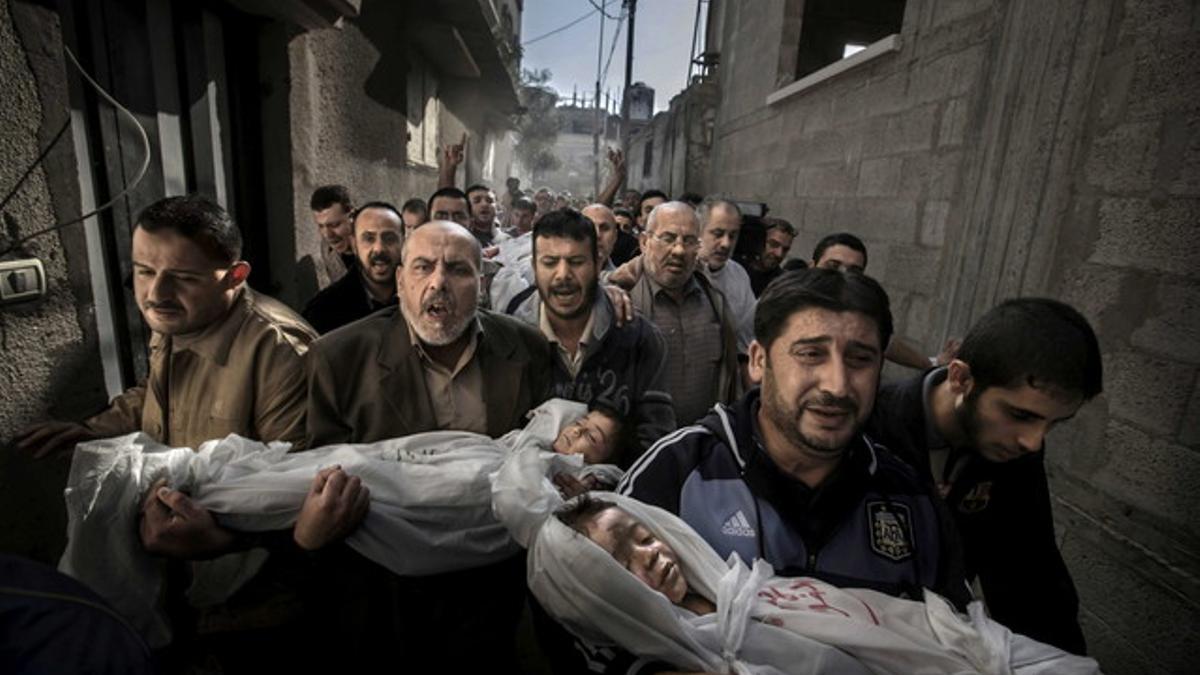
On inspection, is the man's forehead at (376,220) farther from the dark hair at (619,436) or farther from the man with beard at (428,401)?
the dark hair at (619,436)

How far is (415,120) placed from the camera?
25.9ft

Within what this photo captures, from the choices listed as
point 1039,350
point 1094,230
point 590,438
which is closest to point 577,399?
point 590,438

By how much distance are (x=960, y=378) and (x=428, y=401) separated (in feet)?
6.60

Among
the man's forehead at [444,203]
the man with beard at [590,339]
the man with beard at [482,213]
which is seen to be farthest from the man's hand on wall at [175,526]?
the man with beard at [482,213]

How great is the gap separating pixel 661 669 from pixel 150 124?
12.0 ft

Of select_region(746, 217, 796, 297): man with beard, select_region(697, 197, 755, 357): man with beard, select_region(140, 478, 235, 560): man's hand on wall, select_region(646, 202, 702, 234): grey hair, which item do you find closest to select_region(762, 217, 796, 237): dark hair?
select_region(746, 217, 796, 297): man with beard

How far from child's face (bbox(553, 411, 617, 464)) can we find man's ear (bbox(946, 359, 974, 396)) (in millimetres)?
1249

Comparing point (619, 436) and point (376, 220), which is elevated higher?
point (376, 220)

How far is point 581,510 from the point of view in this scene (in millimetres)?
1535

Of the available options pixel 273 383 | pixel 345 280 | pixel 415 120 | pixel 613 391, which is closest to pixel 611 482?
pixel 613 391

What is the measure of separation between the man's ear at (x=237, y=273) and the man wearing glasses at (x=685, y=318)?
7.24 ft

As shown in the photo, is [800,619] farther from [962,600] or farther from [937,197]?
[937,197]

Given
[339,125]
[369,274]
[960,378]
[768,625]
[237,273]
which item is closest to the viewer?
[768,625]

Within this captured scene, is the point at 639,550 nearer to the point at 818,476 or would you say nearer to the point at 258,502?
the point at 818,476
